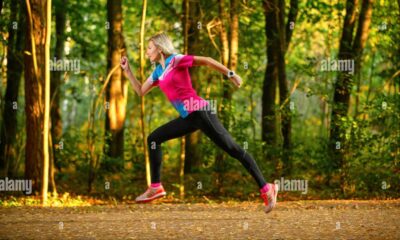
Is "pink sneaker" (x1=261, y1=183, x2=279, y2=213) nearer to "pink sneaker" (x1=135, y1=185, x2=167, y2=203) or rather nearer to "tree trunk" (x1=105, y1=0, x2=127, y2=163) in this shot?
"pink sneaker" (x1=135, y1=185, x2=167, y2=203)

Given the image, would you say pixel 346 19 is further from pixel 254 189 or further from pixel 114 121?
pixel 114 121

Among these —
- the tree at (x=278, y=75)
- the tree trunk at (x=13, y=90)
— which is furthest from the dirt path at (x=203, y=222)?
the tree trunk at (x=13, y=90)

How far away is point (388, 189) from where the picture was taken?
53.0ft

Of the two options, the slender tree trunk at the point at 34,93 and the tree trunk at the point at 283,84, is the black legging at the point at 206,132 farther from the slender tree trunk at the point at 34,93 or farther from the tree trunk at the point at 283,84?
the tree trunk at the point at 283,84

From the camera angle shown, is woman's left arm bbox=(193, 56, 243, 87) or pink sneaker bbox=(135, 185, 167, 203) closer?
woman's left arm bbox=(193, 56, 243, 87)

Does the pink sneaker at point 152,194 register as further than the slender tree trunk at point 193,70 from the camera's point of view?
No

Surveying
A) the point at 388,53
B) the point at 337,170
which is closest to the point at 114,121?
the point at 337,170

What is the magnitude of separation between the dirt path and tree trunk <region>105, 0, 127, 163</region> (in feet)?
29.6

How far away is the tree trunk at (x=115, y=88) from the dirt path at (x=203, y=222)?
9.01 meters

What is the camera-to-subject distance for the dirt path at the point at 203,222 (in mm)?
7746

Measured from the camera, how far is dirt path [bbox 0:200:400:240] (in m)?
7.75

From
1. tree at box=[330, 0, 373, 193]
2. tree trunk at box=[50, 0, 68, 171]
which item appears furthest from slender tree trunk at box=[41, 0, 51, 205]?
tree trunk at box=[50, 0, 68, 171]

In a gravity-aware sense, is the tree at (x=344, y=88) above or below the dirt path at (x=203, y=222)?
above

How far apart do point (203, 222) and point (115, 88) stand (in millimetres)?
11471
